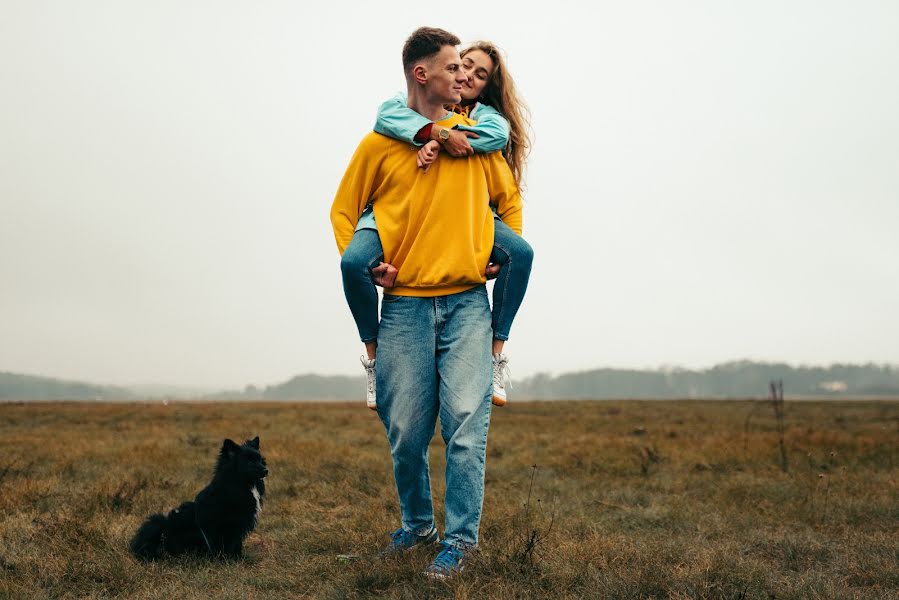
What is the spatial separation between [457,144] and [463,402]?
1.33m

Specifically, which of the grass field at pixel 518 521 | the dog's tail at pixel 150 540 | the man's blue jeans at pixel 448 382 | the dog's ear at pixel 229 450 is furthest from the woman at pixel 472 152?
the dog's tail at pixel 150 540

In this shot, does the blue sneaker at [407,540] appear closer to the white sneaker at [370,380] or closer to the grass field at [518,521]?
the grass field at [518,521]

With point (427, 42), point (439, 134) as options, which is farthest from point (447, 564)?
point (427, 42)

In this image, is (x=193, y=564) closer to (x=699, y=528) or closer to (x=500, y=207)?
(x=500, y=207)

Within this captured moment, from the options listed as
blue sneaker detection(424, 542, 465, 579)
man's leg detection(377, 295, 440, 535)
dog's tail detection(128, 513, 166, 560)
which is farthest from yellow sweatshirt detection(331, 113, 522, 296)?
dog's tail detection(128, 513, 166, 560)

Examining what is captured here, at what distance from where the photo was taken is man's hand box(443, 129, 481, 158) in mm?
3195

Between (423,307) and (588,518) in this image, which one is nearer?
(423,307)

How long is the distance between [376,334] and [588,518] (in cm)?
324

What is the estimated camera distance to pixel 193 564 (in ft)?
13.0

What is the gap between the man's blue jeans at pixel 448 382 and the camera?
130 inches

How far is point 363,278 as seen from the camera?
3.27 m

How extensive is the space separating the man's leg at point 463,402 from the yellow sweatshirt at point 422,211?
6.9 inches

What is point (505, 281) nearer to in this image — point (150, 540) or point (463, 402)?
point (463, 402)

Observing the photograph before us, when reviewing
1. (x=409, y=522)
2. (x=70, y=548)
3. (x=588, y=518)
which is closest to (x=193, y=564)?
(x=70, y=548)
